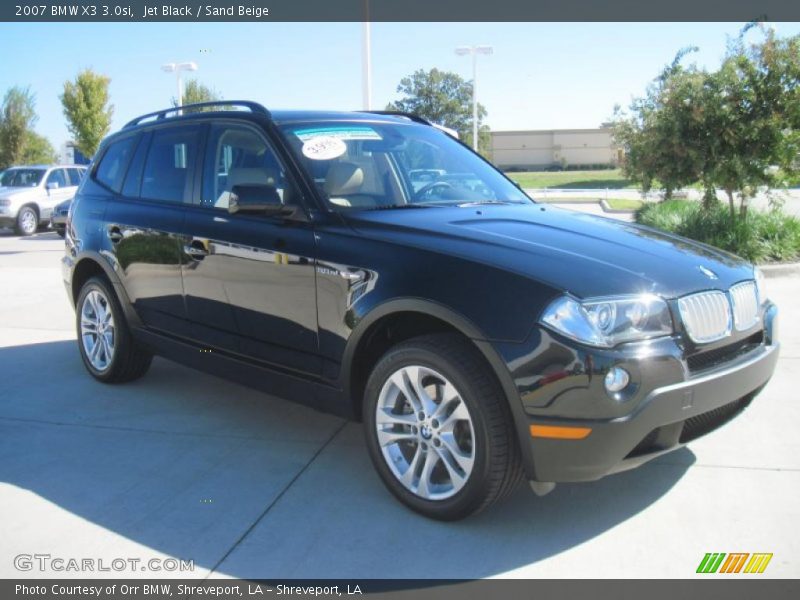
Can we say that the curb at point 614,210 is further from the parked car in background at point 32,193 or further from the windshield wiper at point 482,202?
the windshield wiper at point 482,202

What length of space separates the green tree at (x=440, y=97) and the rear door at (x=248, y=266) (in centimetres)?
5784

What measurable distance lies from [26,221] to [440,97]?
47.1 meters

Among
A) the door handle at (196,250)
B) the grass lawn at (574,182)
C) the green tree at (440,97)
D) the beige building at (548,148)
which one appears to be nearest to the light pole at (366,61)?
the door handle at (196,250)

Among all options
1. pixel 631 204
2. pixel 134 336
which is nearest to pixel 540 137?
pixel 631 204

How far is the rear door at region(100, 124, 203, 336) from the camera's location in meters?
4.56

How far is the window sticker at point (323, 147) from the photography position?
13.0 feet

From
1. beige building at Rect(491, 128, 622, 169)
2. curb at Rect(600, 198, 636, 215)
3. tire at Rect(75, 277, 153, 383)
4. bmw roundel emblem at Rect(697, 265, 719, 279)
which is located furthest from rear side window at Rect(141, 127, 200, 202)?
beige building at Rect(491, 128, 622, 169)

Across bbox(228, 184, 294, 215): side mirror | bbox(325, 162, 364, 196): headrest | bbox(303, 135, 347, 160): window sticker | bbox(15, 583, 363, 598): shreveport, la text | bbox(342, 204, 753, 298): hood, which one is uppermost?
bbox(303, 135, 347, 160): window sticker

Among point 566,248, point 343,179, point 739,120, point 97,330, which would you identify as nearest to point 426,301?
point 566,248

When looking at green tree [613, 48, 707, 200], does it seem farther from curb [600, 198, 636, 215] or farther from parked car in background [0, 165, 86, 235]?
parked car in background [0, 165, 86, 235]

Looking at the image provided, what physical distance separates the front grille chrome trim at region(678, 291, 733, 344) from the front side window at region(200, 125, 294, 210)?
1979 millimetres

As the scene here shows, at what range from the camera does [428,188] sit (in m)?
4.21

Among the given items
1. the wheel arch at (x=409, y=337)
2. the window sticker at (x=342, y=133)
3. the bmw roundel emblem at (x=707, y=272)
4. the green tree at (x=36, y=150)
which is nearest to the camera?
the wheel arch at (x=409, y=337)

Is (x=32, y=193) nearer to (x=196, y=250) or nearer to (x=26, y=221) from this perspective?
(x=26, y=221)
